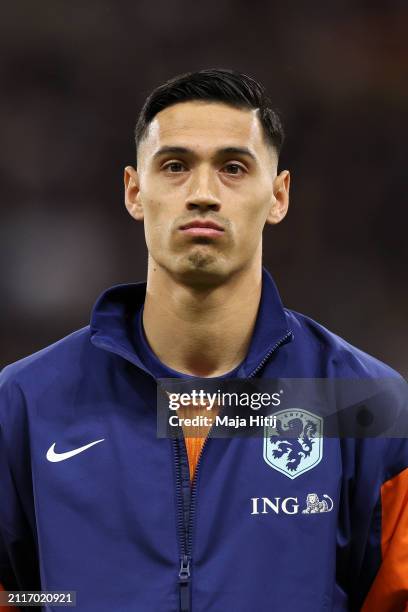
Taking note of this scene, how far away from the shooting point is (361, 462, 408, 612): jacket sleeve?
1.75 m

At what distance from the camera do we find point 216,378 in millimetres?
1894

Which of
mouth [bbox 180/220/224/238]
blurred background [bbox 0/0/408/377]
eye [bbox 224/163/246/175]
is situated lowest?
mouth [bbox 180/220/224/238]

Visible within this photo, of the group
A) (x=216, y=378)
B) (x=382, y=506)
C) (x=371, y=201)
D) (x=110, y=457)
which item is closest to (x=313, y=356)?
(x=216, y=378)

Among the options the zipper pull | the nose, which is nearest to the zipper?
the zipper pull

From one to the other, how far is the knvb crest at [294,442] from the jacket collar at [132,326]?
112 millimetres

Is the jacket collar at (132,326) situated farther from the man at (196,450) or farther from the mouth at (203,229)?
the mouth at (203,229)

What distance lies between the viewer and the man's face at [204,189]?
1.80m

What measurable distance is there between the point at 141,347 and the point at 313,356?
12.9 inches

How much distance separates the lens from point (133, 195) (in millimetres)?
2016

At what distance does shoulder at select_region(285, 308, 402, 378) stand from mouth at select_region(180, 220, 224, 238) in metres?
0.25

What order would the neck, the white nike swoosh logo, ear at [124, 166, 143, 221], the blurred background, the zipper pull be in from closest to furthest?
the zipper pull → the white nike swoosh logo → the neck → ear at [124, 166, 143, 221] → the blurred background

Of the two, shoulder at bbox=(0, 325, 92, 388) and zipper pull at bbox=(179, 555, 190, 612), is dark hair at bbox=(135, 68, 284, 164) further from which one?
zipper pull at bbox=(179, 555, 190, 612)

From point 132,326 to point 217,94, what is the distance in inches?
18.7

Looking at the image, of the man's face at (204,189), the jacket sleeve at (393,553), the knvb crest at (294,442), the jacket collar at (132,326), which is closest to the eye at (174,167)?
the man's face at (204,189)
